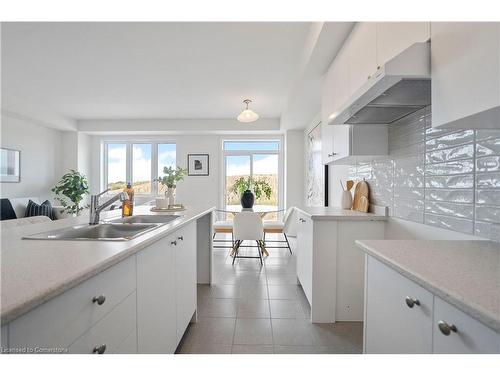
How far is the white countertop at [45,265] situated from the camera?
0.54 m

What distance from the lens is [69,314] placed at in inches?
26.3

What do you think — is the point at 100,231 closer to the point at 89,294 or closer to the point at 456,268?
the point at 89,294

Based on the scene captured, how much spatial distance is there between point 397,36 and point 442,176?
766 mm

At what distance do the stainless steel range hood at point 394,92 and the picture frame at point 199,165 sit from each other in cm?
474

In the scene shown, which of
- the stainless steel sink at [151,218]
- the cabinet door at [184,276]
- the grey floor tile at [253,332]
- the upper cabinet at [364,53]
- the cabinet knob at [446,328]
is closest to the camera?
the cabinet knob at [446,328]

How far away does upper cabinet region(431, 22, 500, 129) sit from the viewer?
0.74 meters

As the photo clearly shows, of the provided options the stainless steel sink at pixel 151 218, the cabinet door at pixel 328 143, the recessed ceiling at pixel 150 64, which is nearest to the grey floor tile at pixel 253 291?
the stainless steel sink at pixel 151 218

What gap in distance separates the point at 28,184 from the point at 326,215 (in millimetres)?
6161

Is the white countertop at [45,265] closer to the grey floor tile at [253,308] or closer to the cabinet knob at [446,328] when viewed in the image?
the cabinet knob at [446,328]

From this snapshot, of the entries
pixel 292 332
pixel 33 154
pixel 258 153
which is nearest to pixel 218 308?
pixel 292 332

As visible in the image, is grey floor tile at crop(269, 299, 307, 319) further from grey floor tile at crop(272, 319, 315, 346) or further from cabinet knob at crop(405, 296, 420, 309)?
cabinet knob at crop(405, 296, 420, 309)

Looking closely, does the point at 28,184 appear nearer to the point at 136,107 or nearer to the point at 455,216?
the point at 136,107

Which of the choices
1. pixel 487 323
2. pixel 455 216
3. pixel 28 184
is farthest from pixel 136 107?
pixel 487 323

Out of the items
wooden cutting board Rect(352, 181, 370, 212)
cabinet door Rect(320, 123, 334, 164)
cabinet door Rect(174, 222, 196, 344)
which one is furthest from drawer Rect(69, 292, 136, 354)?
cabinet door Rect(320, 123, 334, 164)
